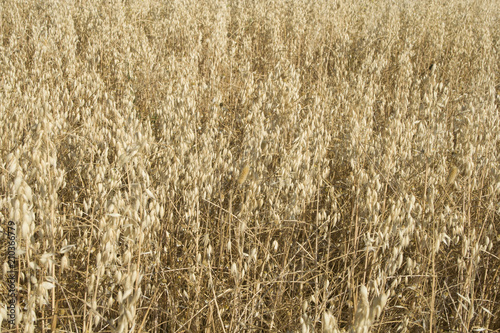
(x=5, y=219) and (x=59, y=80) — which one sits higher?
(x=59, y=80)

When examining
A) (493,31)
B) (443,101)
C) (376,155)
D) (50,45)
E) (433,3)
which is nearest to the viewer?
(376,155)

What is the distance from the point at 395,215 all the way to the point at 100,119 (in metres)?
1.85

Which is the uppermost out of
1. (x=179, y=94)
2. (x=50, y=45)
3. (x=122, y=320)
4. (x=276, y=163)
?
(x=50, y=45)

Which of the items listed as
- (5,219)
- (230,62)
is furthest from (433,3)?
(5,219)

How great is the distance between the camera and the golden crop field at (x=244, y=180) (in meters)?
1.35

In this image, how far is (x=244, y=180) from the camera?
129cm

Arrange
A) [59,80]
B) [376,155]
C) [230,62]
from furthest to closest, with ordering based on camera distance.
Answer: [230,62], [59,80], [376,155]

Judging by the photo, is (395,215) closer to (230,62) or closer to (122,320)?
(122,320)

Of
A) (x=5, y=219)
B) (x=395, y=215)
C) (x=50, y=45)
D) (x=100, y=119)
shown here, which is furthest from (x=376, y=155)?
(x=50, y=45)

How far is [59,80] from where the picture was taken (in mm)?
3115

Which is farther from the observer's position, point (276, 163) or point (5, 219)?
point (276, 163)

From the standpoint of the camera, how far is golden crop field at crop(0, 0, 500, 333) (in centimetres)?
135

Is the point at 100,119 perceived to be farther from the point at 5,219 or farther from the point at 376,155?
the point at 376,155

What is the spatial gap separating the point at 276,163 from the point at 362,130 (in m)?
0.64
